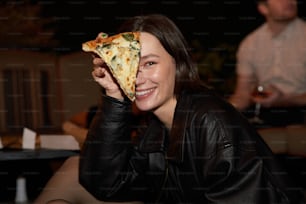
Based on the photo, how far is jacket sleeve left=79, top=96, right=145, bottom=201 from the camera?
50.8 inches

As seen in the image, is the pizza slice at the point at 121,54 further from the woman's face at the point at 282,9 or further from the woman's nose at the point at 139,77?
the woman's face at the point at 282,9

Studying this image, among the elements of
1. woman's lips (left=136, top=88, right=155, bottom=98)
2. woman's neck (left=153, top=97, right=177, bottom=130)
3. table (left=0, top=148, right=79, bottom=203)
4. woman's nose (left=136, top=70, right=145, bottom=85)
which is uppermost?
woman's nose (left=136, top=70, right=145, bottom=85)

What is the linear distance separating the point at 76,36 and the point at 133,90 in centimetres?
236

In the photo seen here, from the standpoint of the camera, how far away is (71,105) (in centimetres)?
322

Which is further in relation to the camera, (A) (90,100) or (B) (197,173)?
(A) (90,100)

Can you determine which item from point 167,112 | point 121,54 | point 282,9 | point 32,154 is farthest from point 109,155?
Result: point 282,9

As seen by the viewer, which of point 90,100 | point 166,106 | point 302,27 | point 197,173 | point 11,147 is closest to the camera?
point 197,173

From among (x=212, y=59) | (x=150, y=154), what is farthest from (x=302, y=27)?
(x=150, y=154)

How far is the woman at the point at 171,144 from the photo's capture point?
44.1 inches

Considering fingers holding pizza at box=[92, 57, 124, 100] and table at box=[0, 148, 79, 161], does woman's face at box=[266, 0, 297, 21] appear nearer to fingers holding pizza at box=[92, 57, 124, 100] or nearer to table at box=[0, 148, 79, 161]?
table at box=[0, 148, 79, 161]

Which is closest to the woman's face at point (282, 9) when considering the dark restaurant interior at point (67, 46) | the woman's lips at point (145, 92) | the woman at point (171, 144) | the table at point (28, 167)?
the dark restaurant interior at point (67, 46)

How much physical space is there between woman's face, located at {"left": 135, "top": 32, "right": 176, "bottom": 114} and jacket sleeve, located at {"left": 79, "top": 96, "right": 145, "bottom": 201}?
5 cm

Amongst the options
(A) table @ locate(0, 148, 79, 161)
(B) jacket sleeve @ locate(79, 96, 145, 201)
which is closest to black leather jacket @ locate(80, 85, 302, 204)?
(B) jacket sleeve @ locate(79, 96, 145, 201)

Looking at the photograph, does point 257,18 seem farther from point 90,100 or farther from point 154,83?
point 154,83
